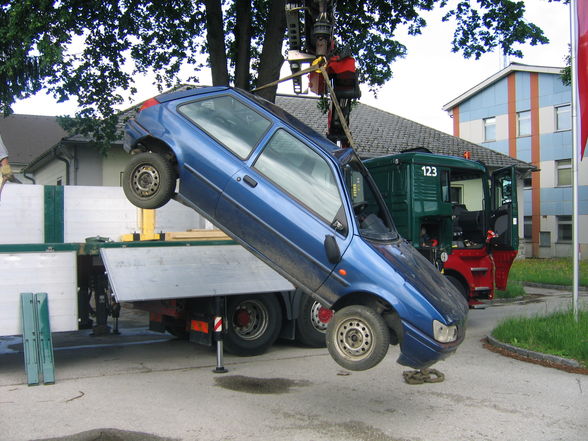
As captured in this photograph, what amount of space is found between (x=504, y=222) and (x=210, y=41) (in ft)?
21.0

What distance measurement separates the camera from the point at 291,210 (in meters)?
5.66

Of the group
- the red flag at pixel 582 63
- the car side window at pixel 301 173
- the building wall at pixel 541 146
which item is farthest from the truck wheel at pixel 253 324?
the building wall at pixel 541 146

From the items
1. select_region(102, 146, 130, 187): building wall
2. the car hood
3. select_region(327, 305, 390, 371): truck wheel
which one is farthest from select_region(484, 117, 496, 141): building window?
select_region(327, 305, 390, 371): truck wheel

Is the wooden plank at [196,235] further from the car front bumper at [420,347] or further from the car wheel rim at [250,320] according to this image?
the car front bumper at [420,347]

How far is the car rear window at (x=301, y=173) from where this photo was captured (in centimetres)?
570

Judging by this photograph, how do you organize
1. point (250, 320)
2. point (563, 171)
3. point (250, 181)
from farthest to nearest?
point (563, 171) < point (250, 320) < point (250, 181)

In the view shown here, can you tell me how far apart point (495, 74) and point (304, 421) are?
111ft

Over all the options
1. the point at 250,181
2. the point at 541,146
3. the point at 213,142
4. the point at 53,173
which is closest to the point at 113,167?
the point at 53,173

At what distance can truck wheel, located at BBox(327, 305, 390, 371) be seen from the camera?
17.0ft

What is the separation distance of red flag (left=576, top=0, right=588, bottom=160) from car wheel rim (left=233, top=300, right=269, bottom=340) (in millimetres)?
5572

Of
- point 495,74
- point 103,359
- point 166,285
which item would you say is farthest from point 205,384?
point 495,74

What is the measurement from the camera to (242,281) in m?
8.74

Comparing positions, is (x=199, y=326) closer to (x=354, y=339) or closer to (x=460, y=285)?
(x=354, y=339)

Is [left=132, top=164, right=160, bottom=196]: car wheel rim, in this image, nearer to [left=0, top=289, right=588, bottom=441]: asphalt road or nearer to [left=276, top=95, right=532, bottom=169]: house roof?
[left=0, top=289, right=588, bottom=441]: asphalt road
